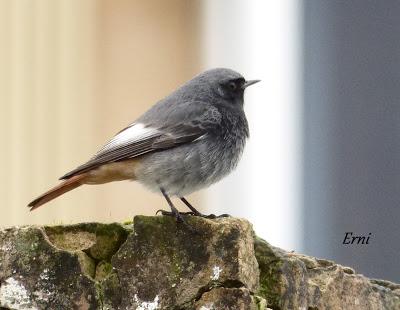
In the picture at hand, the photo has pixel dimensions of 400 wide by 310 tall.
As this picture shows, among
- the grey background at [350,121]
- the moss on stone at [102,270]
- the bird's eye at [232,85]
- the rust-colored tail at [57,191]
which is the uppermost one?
the bird's eye at [232,85]

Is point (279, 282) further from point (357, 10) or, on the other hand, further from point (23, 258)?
point (357, 10)

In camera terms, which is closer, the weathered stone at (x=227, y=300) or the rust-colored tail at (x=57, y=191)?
the weathered stone at (x=227, y=300)

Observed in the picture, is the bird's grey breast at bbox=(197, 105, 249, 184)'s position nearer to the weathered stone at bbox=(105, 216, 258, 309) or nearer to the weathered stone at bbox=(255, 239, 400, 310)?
the weathered stone at bbox=(255, 239, 400, 310)

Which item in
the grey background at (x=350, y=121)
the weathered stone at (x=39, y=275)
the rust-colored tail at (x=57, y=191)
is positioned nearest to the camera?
the weathered stone at (x=39, y=275)

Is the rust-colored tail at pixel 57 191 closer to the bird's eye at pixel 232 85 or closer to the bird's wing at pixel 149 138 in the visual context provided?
the bird's wing at pixel 149 138

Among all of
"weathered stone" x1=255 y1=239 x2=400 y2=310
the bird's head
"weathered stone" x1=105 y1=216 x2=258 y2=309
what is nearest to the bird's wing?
the bird's head

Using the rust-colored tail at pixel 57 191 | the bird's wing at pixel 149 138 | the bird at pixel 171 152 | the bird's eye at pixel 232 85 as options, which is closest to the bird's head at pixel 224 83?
the bird's eye at pixel 232 85

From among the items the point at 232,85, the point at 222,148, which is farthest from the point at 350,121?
the point at 222,148
